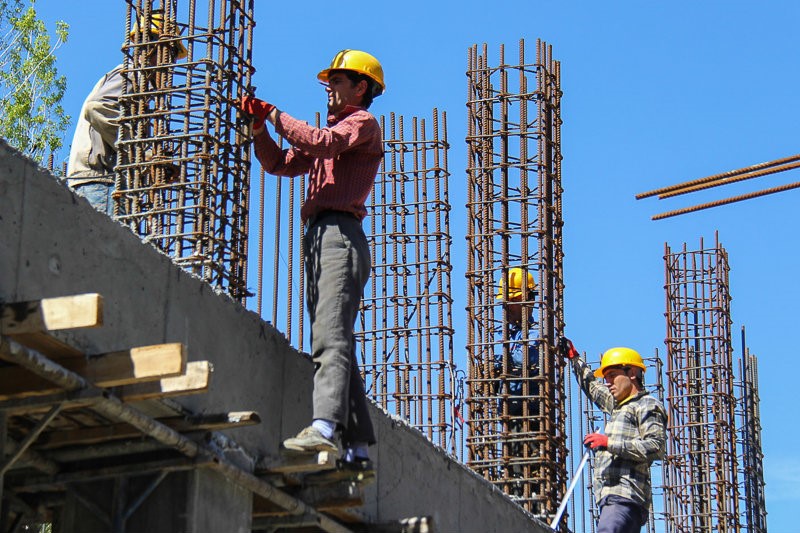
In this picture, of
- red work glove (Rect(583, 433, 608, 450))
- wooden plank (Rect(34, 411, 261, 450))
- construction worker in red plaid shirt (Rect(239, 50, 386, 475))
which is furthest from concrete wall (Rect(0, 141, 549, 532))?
red work glove (Rect(583, 433, 608, 450))

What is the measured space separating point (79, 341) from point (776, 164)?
16.9 ft

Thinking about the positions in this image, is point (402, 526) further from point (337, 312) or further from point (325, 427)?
point (337, 312)

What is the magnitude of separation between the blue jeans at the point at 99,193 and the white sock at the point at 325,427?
263 centimetres

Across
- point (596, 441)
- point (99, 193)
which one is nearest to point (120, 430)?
point (99, 193)

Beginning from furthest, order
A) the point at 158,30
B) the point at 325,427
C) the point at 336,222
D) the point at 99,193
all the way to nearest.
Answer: the point at 99,193 < the point at 158,30 < the point at 336,222 < the point at 325,427

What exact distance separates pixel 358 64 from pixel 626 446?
360 centimetres

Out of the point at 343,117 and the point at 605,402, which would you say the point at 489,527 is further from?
the point at 343,117

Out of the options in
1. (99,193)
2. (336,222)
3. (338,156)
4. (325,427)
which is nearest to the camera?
(325,427)

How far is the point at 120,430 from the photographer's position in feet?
23.4

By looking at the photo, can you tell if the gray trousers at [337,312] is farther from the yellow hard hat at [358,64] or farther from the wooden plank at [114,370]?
the wooden plank at [114,370]

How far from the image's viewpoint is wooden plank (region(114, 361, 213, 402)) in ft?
21.0

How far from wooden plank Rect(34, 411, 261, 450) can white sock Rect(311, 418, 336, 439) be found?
460 mm

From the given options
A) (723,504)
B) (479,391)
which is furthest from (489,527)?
(723,504)

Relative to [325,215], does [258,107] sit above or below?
above
